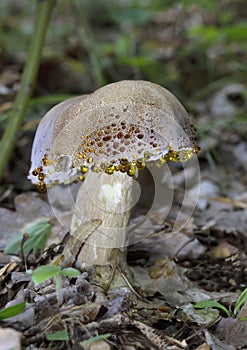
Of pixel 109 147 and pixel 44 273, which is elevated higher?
pixel 109 147

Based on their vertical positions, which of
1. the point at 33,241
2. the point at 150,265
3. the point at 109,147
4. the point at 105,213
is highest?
the point at 109,147

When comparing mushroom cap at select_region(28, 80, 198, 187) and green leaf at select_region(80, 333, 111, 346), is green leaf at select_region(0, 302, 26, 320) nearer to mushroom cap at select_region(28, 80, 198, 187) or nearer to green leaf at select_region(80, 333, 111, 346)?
green leaf at select_region(80, 333, 111, 346)

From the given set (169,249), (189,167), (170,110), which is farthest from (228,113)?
(170,110)

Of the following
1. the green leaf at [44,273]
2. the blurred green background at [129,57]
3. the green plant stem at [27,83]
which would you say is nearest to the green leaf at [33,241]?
the green leaf at [44,273]

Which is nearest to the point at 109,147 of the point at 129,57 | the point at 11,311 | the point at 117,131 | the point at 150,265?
the point at 117,131

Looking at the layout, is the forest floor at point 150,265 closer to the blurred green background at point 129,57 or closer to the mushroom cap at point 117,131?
the blurred green background at point 129,57

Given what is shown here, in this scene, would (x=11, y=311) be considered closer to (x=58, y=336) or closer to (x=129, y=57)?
(x=58, y=336)
